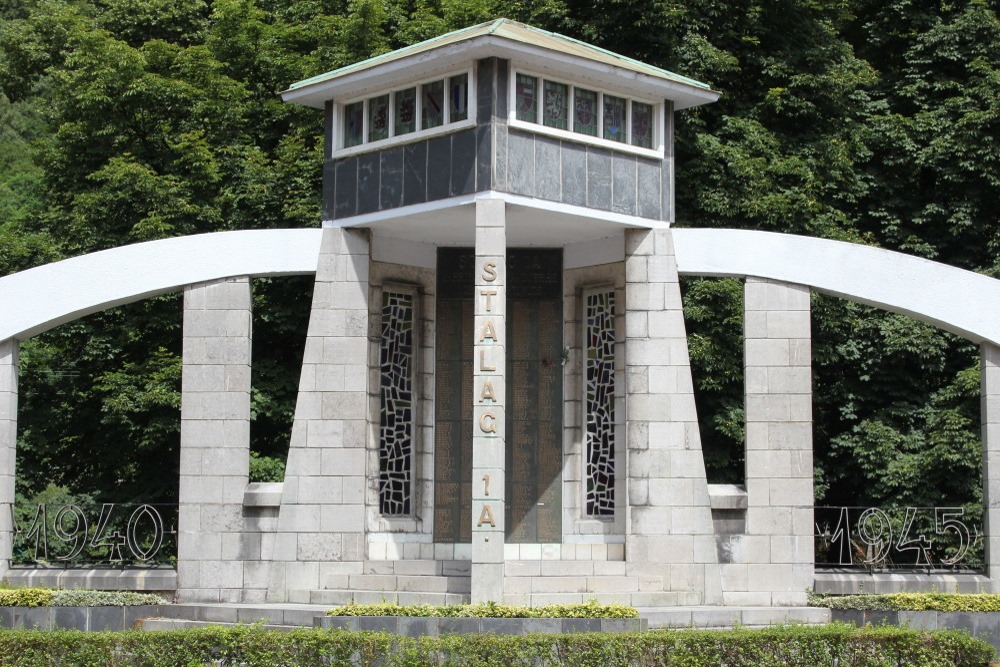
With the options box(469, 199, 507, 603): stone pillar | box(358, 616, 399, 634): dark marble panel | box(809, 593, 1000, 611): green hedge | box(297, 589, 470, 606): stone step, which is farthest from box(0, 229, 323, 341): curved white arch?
box(809, 593, 1000, 611): green hedge

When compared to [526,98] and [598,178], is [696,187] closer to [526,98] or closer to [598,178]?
[598,178]

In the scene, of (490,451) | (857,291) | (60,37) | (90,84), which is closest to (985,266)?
(857,291)

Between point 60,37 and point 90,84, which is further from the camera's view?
point 60,37

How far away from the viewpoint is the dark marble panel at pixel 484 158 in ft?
59.2

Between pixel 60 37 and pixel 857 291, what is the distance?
25395mm

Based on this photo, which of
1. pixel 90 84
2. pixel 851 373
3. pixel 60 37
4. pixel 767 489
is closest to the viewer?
pixel 767 489

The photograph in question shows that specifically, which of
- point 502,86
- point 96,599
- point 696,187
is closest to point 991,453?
point 502,86

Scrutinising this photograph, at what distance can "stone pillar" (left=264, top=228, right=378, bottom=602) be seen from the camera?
61.7 feet

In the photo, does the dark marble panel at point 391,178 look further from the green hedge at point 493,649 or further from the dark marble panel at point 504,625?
the green hedge at point 493,649

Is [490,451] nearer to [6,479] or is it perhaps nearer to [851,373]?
[6,479]

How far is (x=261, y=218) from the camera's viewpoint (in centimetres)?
2766

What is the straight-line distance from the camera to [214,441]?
1912 centimetres

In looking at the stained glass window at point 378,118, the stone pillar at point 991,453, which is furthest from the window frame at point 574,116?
the stone pillar at point 991,453

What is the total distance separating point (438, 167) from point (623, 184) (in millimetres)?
2657
